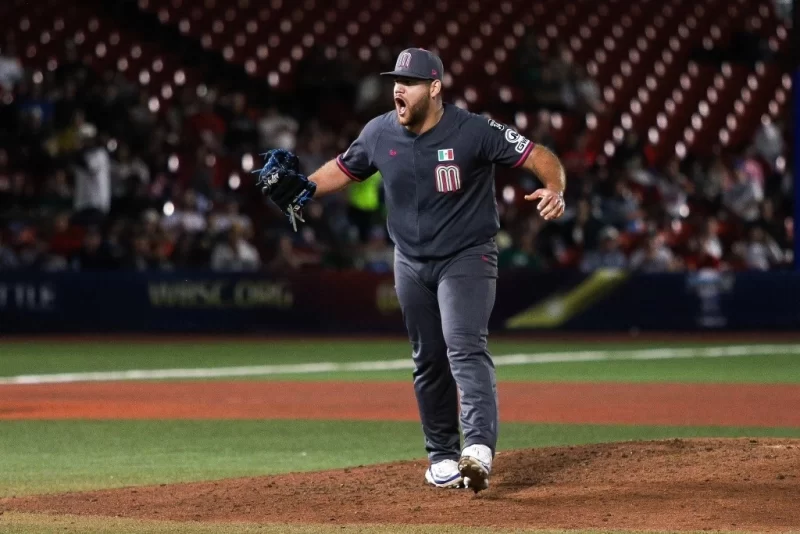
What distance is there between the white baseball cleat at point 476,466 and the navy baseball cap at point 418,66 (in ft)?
5.75

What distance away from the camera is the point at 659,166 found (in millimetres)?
25016

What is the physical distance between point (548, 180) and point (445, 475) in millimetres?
1520

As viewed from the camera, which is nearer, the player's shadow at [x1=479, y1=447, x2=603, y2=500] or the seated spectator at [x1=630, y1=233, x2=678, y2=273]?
the player's shadow at [x1=479, y1=447, x2=603, y2=500]

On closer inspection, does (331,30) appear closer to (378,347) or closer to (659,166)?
(659,166)

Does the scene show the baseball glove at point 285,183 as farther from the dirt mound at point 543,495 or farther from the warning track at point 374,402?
the warning track at point 374,402

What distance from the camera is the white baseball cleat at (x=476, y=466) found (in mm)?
6328

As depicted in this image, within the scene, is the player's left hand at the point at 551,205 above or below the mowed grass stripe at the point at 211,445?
above

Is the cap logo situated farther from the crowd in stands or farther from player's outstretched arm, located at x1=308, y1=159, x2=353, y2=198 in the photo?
the crowd in stands

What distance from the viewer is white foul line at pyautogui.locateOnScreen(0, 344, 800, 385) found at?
14641mm

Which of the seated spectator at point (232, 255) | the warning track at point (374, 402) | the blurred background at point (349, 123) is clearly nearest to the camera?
the warning track at point (374, 402)

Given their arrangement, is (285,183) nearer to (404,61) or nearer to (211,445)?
(404,61)

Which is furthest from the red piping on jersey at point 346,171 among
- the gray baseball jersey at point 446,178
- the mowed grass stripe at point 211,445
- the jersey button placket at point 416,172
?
the mowed grass stripe at point 211,445

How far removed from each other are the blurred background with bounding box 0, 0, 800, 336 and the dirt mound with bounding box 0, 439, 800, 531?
12.5 meters

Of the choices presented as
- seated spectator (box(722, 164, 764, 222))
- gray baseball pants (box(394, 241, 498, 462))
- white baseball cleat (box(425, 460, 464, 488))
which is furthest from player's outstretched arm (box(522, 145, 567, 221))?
seated spectator (box(722, 164, 764, 222))
